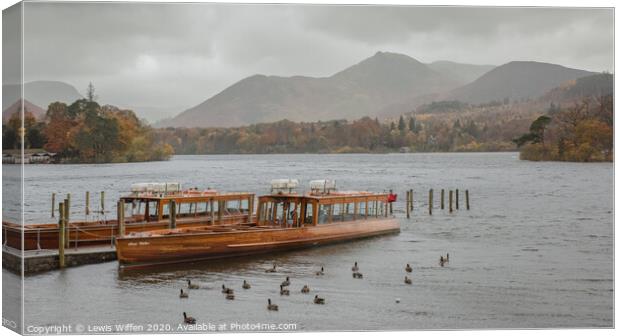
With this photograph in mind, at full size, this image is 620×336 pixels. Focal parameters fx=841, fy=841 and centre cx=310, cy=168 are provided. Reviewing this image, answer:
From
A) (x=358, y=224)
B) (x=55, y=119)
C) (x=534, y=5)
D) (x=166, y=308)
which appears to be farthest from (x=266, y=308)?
(x=358, y=224)

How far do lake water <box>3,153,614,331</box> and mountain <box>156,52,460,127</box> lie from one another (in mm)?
5088

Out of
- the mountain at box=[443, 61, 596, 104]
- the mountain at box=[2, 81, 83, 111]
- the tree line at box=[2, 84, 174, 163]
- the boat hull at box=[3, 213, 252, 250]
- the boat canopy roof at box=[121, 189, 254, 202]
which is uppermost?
the mountain at box=[443, 61, 596, 104]

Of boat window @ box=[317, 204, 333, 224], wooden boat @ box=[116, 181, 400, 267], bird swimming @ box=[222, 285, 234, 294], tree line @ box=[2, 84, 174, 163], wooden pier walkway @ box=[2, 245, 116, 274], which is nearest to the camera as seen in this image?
tree line @ box=[2, 84, 174, 163]

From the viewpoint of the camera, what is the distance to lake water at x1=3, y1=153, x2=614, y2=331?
20219 mm

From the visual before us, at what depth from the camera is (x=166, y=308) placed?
70.0 feet

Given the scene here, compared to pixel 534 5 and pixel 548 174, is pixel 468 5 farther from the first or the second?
pixel 548 174

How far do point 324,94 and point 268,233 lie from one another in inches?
209

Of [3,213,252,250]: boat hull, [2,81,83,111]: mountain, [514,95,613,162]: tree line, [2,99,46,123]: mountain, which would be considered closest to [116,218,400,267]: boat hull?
[3,213,252,250]: boat hull

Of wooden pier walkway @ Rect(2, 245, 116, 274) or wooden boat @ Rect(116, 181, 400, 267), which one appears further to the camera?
wooden boat @ Rect(116, 181, 400, 267)

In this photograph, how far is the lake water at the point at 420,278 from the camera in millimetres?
20219

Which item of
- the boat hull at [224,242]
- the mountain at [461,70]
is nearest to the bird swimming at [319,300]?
the boat hull at [224,242]

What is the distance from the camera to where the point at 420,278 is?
2578 centimetres

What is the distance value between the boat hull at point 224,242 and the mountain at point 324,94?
4419 millimetres

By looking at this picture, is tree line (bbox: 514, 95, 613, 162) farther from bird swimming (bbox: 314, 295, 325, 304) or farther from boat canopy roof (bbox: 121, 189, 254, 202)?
boat canopy roof (bbox: 121, 189, 254, 202)
